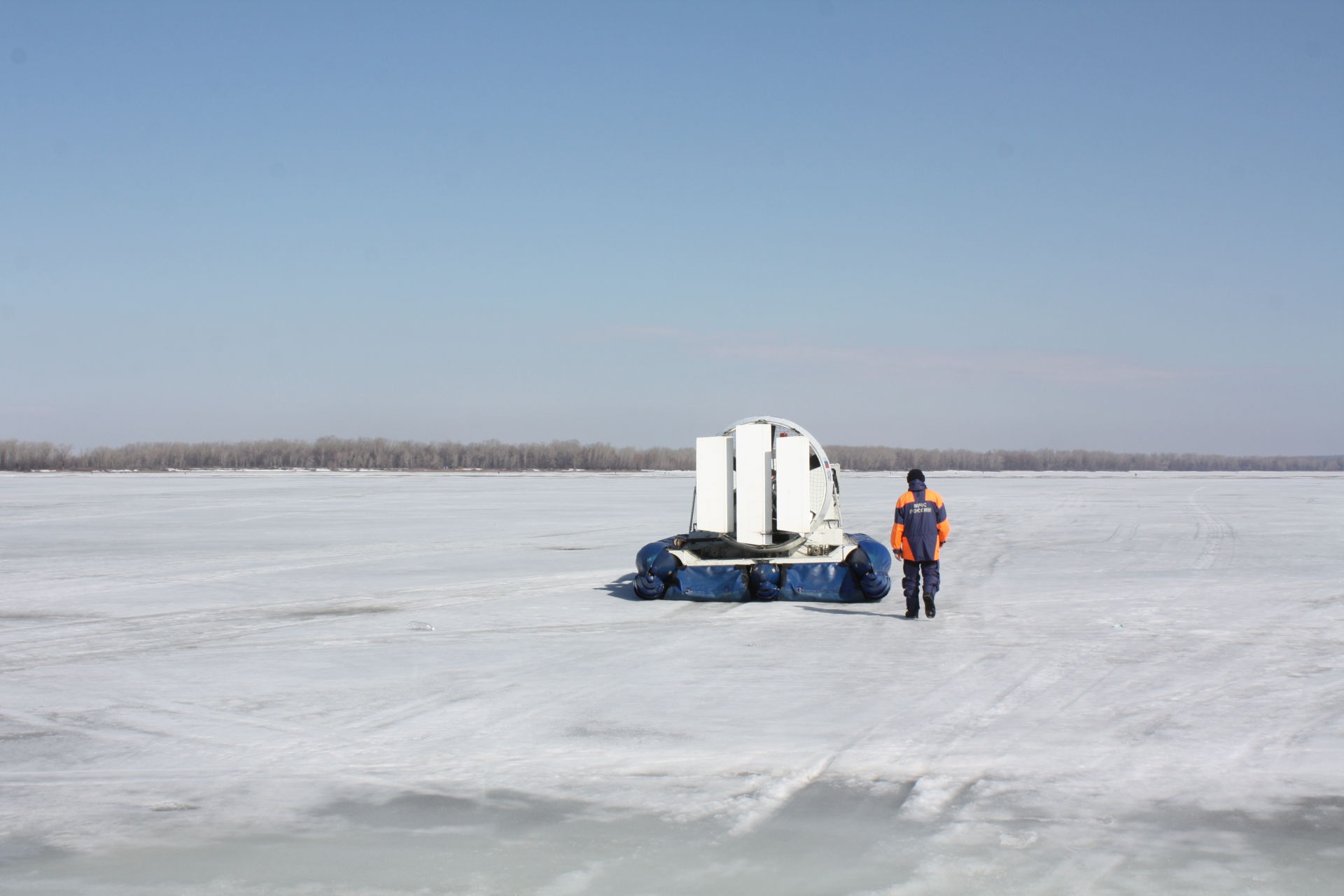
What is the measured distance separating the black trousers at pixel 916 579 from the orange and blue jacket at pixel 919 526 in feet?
0.25

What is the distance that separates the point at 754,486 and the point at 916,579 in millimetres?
2355

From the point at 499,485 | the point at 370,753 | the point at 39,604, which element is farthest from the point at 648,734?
the point at 499,485

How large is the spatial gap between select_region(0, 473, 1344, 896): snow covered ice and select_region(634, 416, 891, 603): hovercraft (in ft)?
1.22

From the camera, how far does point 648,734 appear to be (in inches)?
261

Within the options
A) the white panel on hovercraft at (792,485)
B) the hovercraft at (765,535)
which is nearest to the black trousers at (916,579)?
the hovercraft at (765,535)

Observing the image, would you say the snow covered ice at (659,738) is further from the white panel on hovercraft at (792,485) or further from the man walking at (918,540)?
the white panel on hovercraft at (792,485)

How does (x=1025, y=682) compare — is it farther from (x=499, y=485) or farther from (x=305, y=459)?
(x=305, y=459)

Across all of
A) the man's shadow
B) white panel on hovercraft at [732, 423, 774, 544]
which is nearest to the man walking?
the man's shadow

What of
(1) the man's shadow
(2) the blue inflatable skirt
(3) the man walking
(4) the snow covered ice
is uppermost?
(3) the man walking

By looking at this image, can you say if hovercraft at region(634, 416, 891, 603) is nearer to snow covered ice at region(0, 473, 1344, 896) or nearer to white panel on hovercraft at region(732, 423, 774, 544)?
white panel on hovercraft at region(732, 423, 774, 544)

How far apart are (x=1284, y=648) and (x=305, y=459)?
383ft

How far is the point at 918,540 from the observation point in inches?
446

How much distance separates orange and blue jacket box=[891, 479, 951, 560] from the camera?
11.3 metres

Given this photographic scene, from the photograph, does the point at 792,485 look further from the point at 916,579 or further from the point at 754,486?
the point at 916,579
